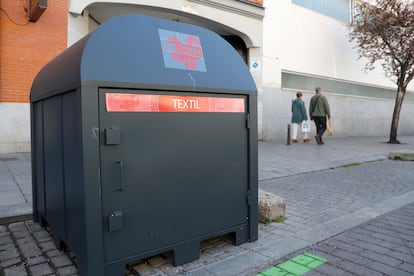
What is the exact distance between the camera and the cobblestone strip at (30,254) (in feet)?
8.47

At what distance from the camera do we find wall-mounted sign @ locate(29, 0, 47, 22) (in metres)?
7.19

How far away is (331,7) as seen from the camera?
16.5 metres

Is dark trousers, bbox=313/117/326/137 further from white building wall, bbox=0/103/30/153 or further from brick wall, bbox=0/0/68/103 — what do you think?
white building wall, bbox=0/103/30/153

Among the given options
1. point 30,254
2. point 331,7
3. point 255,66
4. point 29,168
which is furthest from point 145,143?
point 331,7

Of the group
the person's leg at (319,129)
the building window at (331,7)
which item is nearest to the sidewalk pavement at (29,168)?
the person's leg at (319,129)

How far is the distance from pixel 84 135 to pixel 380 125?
2074 centimetres

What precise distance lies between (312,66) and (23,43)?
11.9 m

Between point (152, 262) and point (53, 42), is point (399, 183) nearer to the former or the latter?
point (152, 262)

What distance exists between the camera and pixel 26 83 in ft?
26.6

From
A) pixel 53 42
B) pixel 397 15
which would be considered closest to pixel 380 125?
pixel 397 15

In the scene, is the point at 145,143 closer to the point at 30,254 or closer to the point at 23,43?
the point at 30,254

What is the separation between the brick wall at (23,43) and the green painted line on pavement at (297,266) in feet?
25.2

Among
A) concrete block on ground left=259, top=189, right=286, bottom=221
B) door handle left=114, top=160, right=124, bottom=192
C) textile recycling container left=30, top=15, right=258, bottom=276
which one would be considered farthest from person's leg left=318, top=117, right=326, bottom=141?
door handle left=114, top=160, right=124, bottom=192

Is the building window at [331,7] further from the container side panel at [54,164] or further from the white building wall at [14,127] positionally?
the container side panel at [54,164]
